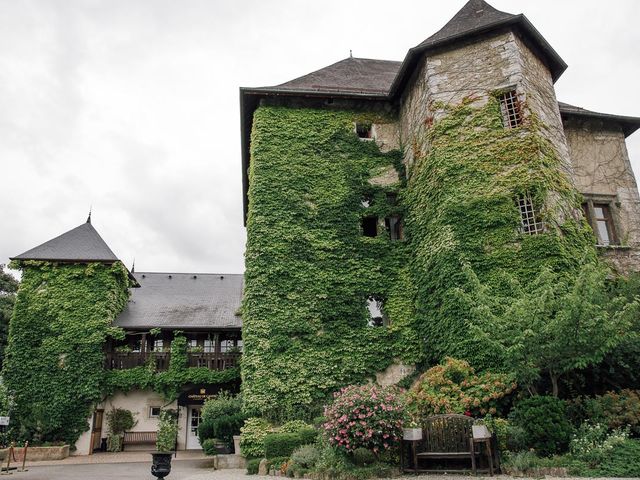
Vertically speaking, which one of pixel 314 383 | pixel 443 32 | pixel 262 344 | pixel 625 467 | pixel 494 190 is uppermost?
pixel 443 32

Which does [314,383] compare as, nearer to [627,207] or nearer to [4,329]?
[627,207]

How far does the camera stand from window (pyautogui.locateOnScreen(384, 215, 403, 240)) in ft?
57.1

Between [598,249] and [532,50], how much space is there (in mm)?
6926

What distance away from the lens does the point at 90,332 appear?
21.4 meters

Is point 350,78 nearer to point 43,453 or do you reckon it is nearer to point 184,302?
point 184,302

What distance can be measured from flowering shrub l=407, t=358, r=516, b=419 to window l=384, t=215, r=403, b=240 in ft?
19.4

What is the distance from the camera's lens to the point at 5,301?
3366 centimetres

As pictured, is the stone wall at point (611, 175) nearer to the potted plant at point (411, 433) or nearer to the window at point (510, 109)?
the window at point (510, 109)

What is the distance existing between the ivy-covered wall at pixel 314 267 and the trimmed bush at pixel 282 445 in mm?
1760

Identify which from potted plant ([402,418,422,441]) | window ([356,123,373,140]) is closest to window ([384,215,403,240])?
window ([356,123,373,140])

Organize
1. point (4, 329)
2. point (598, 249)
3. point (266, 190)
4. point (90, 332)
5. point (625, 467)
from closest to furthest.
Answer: point (625, 467) < point (598, 249) < point (266, 190) < point (90, 332) < point (4, 329)

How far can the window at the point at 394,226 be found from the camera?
1741cm

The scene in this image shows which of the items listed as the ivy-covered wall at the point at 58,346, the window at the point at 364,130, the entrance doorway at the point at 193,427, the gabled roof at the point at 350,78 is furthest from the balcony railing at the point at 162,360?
the gabled roof at the point at 350,78

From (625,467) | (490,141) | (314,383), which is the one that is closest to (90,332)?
(314,383)
